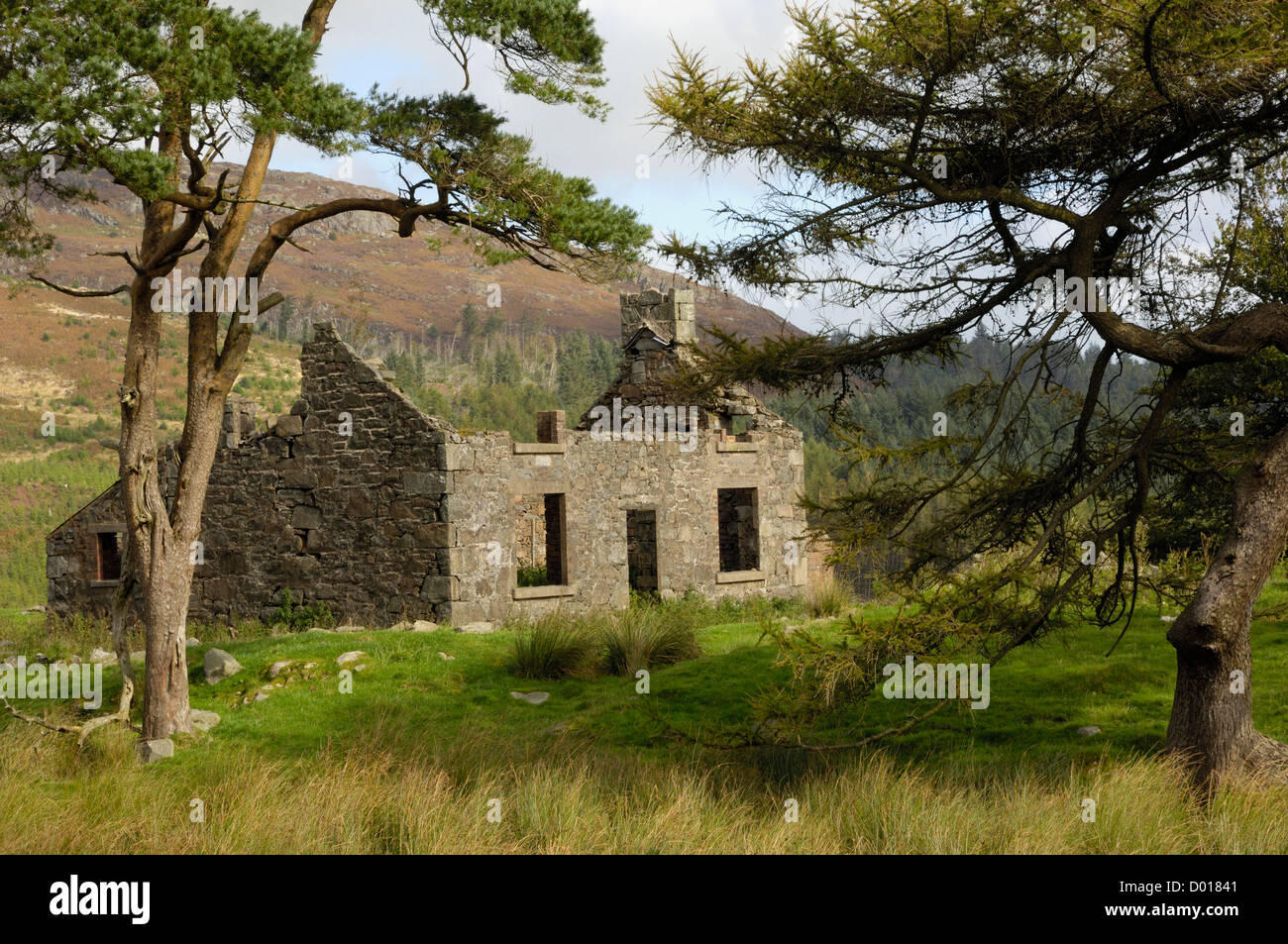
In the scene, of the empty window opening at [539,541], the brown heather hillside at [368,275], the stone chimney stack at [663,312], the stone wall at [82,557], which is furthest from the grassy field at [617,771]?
the brown heather hillside at [368,275]

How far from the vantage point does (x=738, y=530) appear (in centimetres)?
2083

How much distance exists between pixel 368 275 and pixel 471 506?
345 ft

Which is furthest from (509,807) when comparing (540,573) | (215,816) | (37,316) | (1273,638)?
(37,316)

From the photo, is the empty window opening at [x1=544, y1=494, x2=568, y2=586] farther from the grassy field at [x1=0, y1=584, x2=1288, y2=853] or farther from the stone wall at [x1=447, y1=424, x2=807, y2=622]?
the grassy field at [x1=0, y1=584, x2=1288, y2=853]

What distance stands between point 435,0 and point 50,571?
15.3 metres

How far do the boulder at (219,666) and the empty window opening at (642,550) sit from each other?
7987 millimetres

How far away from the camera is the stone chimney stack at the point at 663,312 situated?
2009 centimetres

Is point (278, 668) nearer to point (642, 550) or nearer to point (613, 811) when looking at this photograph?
point (613, 811)

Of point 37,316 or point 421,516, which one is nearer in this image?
point 421,516

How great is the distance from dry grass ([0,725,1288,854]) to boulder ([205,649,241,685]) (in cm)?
344

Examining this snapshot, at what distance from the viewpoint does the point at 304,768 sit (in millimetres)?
8289

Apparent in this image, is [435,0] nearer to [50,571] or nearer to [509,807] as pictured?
[509,807]

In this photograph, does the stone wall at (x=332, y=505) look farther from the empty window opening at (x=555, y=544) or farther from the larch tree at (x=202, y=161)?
the larch tree at (x=202, y=161)

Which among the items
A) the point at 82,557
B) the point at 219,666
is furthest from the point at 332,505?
the point at 82,557
